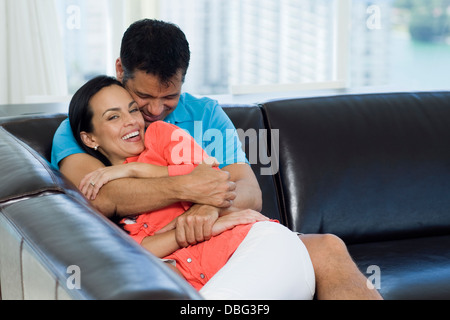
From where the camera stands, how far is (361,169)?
6.75 ft

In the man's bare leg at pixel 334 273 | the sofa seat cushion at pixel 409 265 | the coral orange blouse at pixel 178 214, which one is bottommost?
the sofa seat cushion at pixel 409 265

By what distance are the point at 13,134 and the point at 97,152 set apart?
0.28 meters

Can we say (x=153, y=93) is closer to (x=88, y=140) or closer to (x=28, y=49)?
(x=88, y=140)

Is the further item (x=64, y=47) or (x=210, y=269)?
(x=64, y=47)

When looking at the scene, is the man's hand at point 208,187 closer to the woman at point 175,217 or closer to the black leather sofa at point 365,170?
the woman at point 175,217

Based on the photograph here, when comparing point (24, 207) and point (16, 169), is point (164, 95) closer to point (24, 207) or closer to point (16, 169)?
point (16, 169)

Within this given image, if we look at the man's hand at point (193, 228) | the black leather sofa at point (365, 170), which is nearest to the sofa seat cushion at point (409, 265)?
the black leather sofa at point (365, 170)

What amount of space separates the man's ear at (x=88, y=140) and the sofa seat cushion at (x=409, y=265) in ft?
2.81

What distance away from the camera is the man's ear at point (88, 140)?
68.2 inches

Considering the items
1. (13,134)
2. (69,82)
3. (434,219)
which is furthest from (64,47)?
(434,219)

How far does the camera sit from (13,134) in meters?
1.83

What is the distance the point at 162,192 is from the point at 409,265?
0.78 metres

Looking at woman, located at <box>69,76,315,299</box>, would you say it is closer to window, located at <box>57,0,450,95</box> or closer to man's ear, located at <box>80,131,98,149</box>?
man's ear, located at <box>80,131,98,149</box>

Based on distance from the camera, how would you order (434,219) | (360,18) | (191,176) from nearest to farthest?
(191,176)
(434,219)
(360,18)
